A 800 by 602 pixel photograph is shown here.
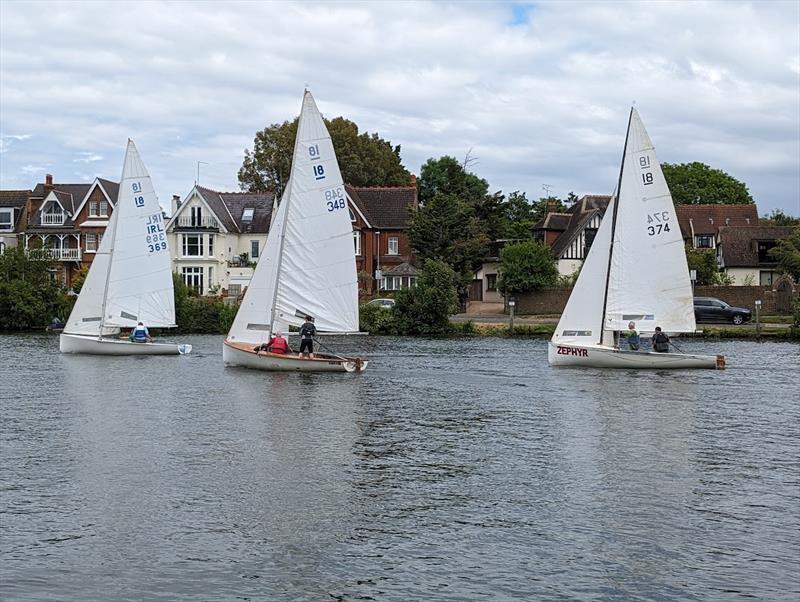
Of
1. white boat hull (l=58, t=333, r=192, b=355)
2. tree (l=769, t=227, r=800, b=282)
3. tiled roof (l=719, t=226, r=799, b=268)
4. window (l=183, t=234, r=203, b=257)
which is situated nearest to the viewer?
white boat hull (l=58, t=333, r=192, b=355)

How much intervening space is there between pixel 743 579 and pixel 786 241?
232ft

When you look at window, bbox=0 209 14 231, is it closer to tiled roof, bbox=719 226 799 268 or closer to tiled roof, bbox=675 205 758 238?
tiled roof, bbox=675 205 758 238

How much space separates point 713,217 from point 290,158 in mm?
39657

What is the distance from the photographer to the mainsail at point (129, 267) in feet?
161

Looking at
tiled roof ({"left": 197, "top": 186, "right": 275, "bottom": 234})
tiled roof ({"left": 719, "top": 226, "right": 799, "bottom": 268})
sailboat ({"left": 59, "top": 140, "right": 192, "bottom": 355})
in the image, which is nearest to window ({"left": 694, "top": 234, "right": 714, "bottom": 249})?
tiled roof ({"left": 719, "top": 226, "right": 799, "bottom": 268})

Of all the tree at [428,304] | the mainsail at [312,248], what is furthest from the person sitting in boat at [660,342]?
the tree at [428,304]

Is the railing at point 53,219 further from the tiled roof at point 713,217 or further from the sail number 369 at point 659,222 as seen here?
the sail number 369 at point 659,222

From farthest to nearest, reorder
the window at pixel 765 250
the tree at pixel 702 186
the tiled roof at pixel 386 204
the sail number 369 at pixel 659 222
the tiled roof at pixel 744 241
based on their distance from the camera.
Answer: the tree at pixel 702 186
the tiled roof at pixel 386 204
the tiled roof at pixel 744 241
the window at pixel 765 250
the sail number 369 at pixel 659 222

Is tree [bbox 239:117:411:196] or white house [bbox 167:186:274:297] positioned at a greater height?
tree [bbox 239:117:411:196]

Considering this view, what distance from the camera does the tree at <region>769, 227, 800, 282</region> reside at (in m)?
76.6

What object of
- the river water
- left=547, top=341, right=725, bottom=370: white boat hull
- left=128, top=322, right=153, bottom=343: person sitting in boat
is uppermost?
left=128, top=322, right=153, bottom=343: person sitting in boat

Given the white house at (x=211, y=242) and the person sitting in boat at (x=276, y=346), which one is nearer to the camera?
the person sitting in boat at (x=276, y=346)

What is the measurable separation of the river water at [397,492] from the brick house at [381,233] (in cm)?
5048

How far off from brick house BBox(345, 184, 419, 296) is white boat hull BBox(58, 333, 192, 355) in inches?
1475
